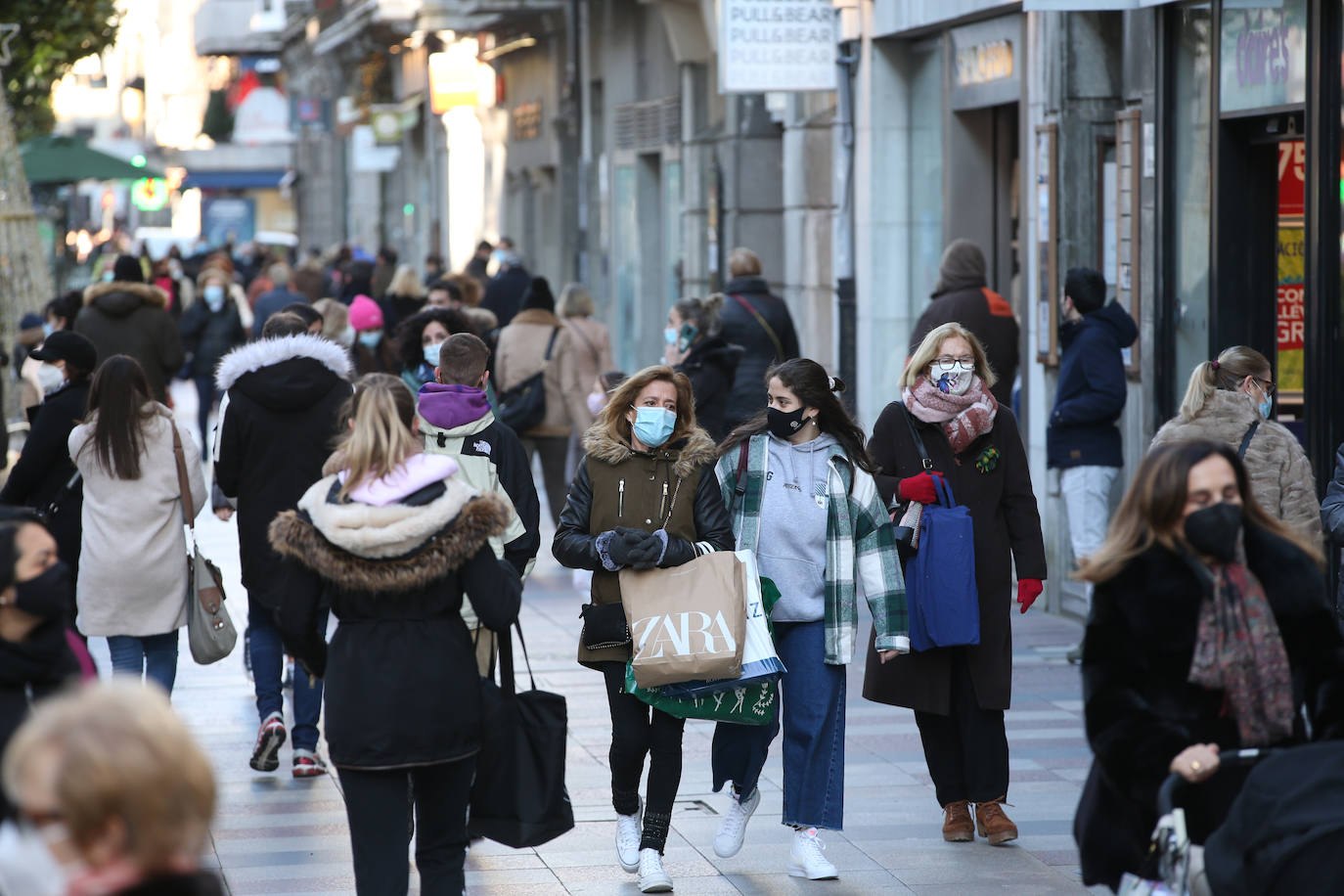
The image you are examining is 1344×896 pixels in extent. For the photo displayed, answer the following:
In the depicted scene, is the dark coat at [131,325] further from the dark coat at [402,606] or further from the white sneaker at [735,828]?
the dark coat at [402,606]

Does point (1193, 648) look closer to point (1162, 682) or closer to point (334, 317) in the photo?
point (1162, 682)

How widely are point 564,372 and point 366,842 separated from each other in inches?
328

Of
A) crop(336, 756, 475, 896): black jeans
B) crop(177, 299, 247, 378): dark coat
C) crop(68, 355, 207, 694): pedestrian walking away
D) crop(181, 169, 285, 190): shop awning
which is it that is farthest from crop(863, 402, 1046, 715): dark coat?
crop(181, 169, 285, 190): shop awning

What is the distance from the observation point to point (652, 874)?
6598mm

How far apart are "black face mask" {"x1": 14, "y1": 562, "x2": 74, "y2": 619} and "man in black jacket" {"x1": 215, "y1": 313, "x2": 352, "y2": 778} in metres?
3.52

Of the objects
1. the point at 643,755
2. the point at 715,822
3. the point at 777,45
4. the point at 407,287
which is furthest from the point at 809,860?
the point at 407,287

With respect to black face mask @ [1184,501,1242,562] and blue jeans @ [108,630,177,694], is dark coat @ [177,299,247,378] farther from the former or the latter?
black face mask @ [1184,501,1242,562]

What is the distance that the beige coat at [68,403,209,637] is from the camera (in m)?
7.85

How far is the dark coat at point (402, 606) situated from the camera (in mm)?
5219

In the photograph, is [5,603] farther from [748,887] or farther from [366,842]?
[748,887]

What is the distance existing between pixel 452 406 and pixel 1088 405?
4.21m

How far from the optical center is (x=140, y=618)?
793 centimetres

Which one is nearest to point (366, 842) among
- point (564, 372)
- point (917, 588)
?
point (917, 588)

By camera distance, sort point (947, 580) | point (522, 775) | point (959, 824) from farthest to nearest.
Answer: point (959, 824), point (947, 580), point (522, 775)
